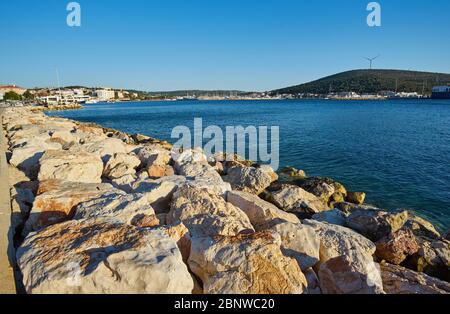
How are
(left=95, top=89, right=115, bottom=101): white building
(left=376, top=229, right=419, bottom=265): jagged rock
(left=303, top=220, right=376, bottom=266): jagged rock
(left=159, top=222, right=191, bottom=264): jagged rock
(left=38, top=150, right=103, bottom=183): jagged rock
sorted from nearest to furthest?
(left=159, top=222, right=191, bottom=264): jagged rock < (left=303, top=220, right=376, bottom=266): jagged rock < (left=376, top=229, right=419, bottom=265): jagged rock < (left=38, top=150, right=103, bottom=183): jagged rock < (left=95, top=89, right=115, bottom=101): white building

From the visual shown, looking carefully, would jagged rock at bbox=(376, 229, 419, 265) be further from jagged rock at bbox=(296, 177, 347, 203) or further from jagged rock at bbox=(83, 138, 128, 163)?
jagged rock at bbox=(83, 138, 128, 163)

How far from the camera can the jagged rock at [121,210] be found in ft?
15.0

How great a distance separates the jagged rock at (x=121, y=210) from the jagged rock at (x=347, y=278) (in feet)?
8.71

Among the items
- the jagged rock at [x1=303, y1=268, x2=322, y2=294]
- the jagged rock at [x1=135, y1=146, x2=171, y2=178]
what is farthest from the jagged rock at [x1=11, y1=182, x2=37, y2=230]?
the jagged rock at [x1=303, y1=268, x2=322, y2=294]

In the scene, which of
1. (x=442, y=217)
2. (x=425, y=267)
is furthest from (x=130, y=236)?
(x=442, y=217)

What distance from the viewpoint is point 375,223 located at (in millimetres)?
6727

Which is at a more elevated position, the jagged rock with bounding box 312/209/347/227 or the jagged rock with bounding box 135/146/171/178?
the jagged rock with bounding box 135/146/171/178

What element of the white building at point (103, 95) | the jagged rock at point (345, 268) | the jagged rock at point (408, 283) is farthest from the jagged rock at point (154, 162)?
the white building at point (103, 95)

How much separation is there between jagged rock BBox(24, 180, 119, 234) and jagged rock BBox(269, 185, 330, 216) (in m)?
4.54

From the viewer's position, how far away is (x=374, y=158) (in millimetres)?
18172

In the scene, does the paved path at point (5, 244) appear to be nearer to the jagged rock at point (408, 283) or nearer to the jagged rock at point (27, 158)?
the jagged rock at point (27, 158)

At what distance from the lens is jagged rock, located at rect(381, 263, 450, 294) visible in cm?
414

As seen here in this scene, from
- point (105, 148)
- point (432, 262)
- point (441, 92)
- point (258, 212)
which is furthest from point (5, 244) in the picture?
point (441, 92)
